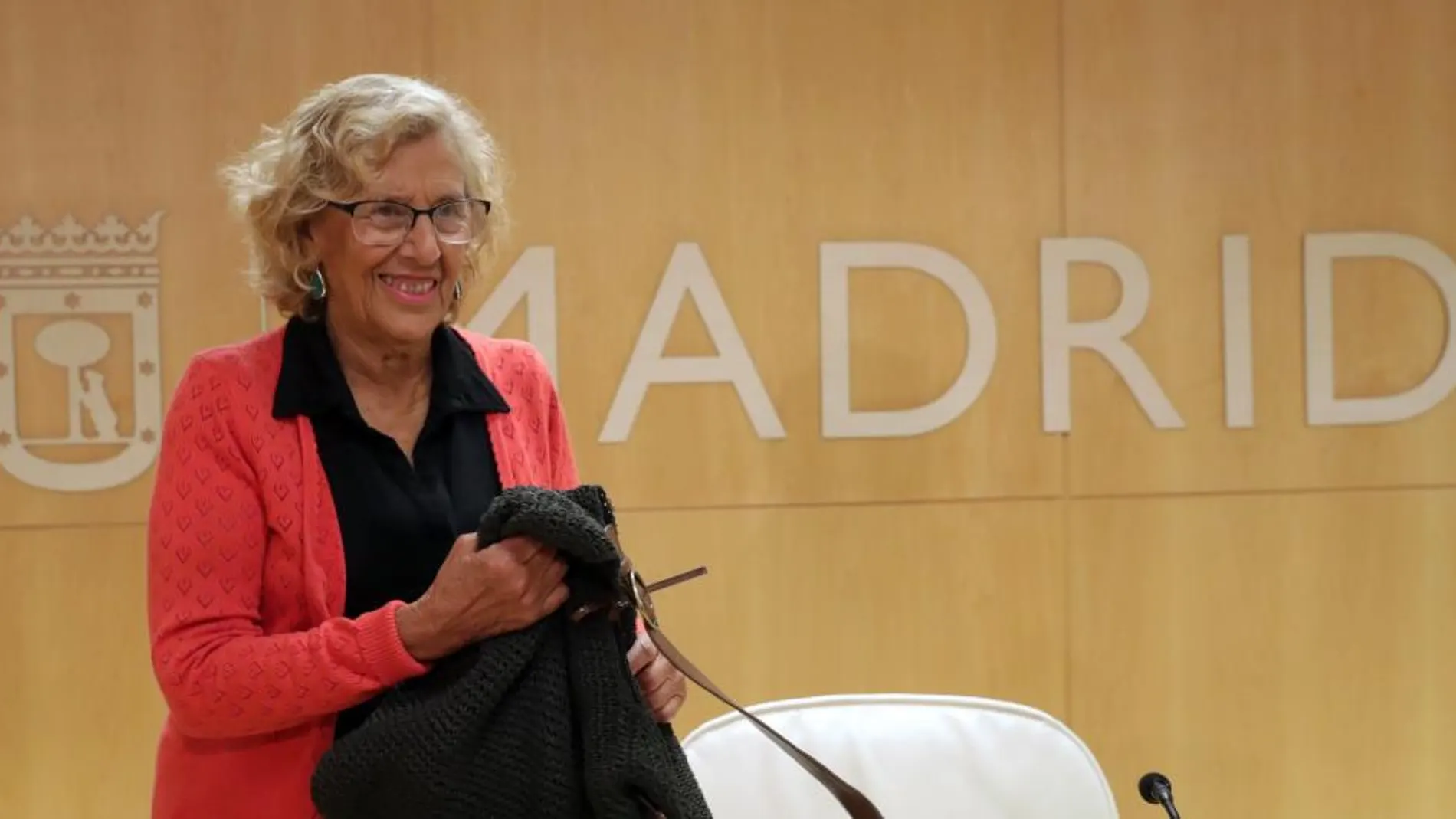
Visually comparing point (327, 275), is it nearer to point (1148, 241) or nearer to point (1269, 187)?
point (1148, 241)

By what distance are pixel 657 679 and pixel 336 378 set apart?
1.51ft

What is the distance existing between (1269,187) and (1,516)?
2769mm

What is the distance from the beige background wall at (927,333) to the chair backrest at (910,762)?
4.01 feet

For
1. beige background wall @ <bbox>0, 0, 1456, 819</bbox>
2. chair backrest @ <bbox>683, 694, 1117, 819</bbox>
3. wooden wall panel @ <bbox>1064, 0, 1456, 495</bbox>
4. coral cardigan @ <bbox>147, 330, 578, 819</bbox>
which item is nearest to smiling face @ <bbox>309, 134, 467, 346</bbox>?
coral cardigan @ <bbox>147, 330, 578, 819</bbox>

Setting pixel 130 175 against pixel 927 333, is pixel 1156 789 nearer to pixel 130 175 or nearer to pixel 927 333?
pixel 927 333

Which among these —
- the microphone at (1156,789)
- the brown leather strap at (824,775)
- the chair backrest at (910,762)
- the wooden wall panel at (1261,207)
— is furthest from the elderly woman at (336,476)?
the wooden wall panel at (1261,207)

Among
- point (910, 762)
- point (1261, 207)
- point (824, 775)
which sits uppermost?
point (1261, 207)

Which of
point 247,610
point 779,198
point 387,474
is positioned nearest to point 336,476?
point 387,474

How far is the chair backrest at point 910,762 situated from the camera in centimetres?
162

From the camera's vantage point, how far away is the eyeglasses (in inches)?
55.9

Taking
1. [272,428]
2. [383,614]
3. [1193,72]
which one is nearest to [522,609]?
[383,614]

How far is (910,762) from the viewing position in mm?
1668

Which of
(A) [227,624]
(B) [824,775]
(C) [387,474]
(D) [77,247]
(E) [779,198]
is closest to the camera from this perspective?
(B) [824,775]

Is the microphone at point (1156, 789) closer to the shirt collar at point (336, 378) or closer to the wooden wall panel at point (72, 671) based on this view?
the shirt collar at point (336, 378)
